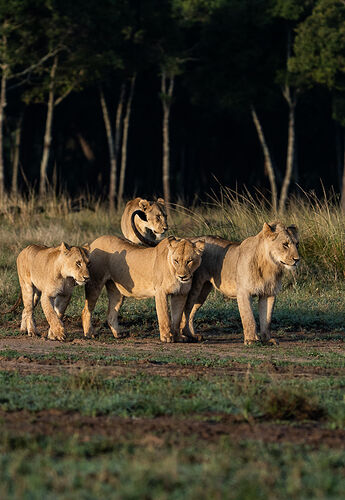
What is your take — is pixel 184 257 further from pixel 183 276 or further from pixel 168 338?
pixel 168 338

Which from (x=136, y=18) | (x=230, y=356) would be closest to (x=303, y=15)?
(x=136, y=18)

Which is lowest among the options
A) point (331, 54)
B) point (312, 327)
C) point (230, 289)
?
point (312, 327)

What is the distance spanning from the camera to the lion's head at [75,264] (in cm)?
988

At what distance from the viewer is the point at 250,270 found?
954 centimetres

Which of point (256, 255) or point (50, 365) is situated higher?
point (256, 255)

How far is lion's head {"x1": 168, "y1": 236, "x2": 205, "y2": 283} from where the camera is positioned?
9461 mm

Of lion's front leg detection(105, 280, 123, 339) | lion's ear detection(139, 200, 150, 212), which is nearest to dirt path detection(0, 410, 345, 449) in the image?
lion's front leg detection(105, 280, 123, 339)

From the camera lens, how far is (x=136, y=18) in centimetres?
3366

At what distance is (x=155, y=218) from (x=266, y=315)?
3917mm

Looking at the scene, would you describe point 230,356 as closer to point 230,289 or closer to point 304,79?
point 230,289

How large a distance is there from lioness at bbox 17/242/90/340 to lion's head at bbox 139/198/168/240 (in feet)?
8.93

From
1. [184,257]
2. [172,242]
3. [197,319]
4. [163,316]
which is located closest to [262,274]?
[184,257]

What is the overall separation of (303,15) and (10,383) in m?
31.1

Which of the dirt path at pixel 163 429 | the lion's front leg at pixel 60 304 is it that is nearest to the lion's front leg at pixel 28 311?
the lion's front leg at pixel 60 304
